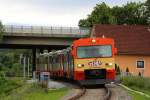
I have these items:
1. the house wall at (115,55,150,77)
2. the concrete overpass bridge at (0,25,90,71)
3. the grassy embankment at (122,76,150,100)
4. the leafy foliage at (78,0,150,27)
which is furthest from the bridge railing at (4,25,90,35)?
the grassy embankment at (122,76,150,100)

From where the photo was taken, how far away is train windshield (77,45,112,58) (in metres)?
38.8

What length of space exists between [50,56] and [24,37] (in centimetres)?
2933

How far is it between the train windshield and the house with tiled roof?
34365 millimetres

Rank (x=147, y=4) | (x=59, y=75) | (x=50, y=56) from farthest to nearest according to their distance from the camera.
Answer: (x=147, y=4) < (x=50, y=56) < (x=59, y=75)

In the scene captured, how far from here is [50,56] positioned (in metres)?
53.9

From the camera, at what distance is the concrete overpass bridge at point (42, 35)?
81.1 m

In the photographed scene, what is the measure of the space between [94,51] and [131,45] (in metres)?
40.4

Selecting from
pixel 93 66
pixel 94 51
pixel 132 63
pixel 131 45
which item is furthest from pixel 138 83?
pixel 131 45

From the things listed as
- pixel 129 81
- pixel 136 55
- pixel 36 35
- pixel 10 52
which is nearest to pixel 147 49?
pixel 136 55

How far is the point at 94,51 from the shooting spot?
39.1 metres

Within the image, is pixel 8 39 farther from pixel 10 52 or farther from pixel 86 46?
pixel 10 52

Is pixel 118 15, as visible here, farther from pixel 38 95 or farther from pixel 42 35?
pixel 38 95

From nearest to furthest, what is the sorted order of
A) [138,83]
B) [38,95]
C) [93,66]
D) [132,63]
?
[38,95], [93,66], [138,83], [132,63]

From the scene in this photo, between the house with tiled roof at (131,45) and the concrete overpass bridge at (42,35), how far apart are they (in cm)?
324
